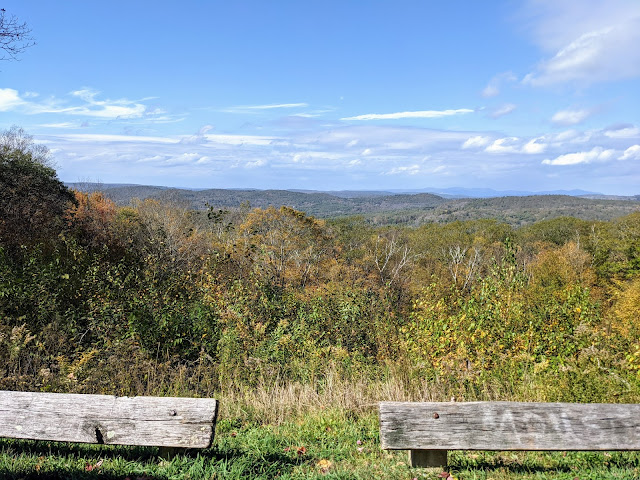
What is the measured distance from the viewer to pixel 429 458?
10.1ft

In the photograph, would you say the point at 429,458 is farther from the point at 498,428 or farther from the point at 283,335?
the point at 283,335

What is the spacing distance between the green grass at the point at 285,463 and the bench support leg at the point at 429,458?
3.2 inches

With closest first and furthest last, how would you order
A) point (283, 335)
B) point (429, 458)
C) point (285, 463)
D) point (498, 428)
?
1. point (498, 428)
2. point (429, 458)
3. point (285, 463)
4. point (283, 335)

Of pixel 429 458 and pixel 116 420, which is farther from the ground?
pixel 116 420

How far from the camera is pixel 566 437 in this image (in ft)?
9.53

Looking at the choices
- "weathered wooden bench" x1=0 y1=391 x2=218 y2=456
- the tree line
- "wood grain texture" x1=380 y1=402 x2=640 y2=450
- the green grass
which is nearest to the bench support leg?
the green grass

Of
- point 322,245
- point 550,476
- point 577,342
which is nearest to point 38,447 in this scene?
point 550,476

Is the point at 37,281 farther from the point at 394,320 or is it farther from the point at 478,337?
the point at 478,337

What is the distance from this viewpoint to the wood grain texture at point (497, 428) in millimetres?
2893

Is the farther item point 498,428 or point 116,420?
point 116,420

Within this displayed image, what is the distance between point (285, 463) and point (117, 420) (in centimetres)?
113

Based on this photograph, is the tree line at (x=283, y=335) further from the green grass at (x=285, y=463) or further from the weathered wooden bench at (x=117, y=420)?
the weathered wooden bench at (x=117, y=420)

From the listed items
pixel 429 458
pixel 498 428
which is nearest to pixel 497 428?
pixel 498 428

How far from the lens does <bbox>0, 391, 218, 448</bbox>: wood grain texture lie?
3.08 meters
